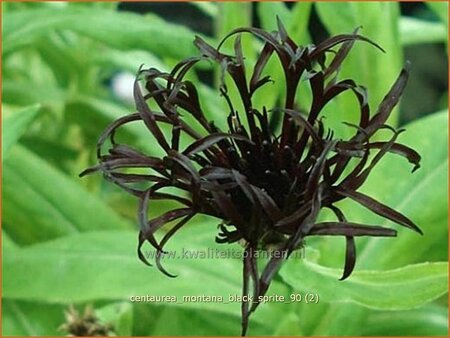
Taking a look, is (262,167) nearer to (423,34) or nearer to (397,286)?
(397,286)

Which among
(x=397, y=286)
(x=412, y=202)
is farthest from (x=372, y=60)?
(x=397, y=286)

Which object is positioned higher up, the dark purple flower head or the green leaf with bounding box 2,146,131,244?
the dark purple flower head

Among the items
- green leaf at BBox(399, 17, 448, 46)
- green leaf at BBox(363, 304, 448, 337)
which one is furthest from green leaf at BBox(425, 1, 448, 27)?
green leaf at BBox(363, 304, 448, 337)

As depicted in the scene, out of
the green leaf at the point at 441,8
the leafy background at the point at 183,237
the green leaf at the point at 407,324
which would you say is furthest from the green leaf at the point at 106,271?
the green leaf at the point at 441,8

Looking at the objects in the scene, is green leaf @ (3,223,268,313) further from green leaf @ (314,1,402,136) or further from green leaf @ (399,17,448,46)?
green leaf @ (399,17,448,46)

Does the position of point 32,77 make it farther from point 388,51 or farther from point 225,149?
point 225,149

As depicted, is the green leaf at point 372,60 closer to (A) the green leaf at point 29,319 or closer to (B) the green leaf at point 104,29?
(B) the green leaf at point 104,29
